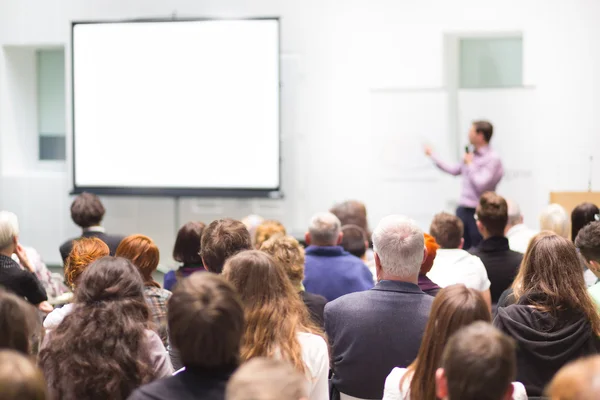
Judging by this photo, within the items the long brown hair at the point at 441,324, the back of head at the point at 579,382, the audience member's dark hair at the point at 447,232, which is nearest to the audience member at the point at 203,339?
the long brown hair at the point at 441,324

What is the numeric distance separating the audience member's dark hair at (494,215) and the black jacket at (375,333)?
1809 mm

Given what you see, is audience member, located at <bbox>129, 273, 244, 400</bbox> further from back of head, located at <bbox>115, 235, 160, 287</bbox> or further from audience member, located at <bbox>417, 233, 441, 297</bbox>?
back of head, located at <bbox>115, 235, 160, 287</bbox>

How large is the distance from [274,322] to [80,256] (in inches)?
44.7

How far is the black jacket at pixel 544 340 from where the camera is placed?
9.14ft

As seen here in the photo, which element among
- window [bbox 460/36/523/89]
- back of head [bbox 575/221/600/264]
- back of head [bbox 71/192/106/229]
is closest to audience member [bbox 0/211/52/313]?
back of head [bbox 71/192/106/229]

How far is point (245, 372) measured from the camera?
140 centimetres

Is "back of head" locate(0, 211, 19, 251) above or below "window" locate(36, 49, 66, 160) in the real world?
below

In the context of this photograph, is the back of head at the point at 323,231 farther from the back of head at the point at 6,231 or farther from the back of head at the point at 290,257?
the back of head at the point at 6,231

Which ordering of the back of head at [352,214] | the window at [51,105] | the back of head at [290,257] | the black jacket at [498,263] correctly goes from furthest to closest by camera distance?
the window at [51,105] < the back of head at [352,214] < the black jacket at [498,263] < the back of head at [290,257]

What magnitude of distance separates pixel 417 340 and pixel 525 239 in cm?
255

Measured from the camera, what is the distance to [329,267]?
4.13m

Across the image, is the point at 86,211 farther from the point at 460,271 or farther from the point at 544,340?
the point at 544,340

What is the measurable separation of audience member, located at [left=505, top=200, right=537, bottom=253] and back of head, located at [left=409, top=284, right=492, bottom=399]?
2.85 meters

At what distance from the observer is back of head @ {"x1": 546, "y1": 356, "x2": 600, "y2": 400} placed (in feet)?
4.38
